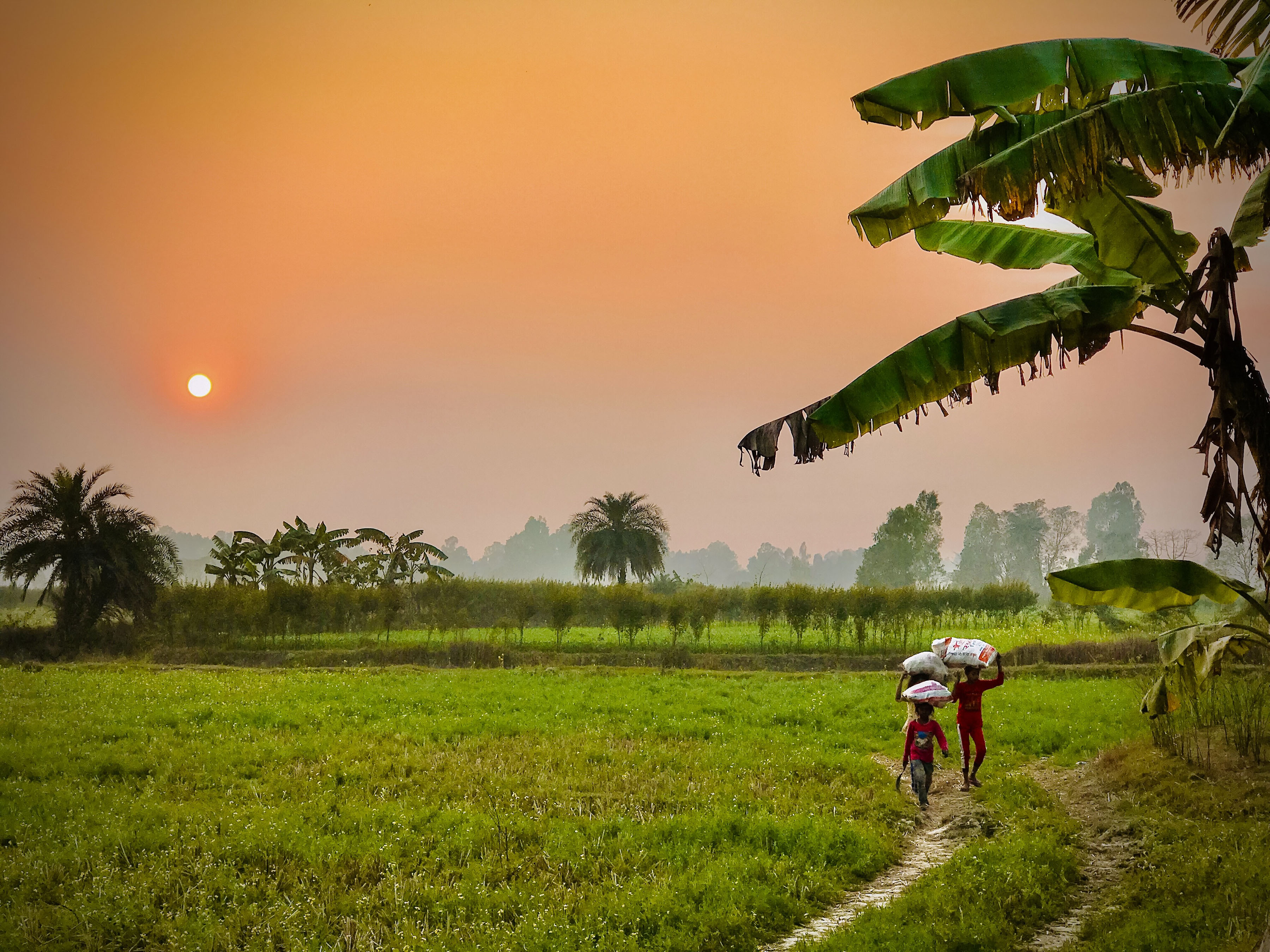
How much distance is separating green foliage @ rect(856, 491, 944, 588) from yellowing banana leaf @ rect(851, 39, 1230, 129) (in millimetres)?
76980

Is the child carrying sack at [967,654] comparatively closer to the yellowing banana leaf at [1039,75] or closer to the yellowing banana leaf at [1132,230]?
the yellowing banana leaf at [1132,230]

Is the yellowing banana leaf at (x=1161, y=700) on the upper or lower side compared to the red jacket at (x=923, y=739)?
upper

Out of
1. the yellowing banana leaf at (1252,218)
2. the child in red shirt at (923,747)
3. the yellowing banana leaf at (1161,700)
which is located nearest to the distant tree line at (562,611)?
the child in red shirt at (923,747)

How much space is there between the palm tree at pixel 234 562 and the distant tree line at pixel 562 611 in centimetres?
708

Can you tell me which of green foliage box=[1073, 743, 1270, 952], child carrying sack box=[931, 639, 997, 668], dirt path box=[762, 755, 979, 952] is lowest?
dirt path box=[762, 755, 979, 952]

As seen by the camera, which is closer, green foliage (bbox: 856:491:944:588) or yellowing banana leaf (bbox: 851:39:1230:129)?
yellowing banana leaf (bbox: 851:39:1230:129)

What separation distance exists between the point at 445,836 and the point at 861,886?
440cm

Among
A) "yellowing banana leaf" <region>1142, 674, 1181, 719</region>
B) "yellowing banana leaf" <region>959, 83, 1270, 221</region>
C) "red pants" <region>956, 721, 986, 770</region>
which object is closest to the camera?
"yellowing banana leaf" <region>959, 83, 1270, 221</region>

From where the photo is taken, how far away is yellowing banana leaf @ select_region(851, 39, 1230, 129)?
6746 millimetres

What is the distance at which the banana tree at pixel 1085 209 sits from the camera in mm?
6195

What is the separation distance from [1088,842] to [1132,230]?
635 cm

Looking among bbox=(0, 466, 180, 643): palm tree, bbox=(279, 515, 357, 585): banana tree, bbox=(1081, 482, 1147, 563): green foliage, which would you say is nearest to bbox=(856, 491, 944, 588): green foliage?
bbox=(1081, 482, 1147, 563): green foliage

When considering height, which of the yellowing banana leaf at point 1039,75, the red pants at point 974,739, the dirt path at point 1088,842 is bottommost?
the dirt path at point 1088,842

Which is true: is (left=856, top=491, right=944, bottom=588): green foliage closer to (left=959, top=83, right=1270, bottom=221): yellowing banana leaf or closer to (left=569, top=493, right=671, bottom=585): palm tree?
(left=569, top=493, right=671, bottom=585): palm tree
